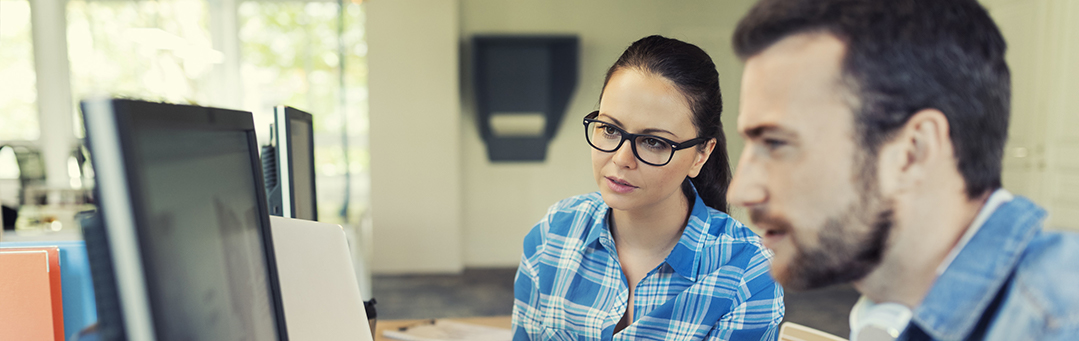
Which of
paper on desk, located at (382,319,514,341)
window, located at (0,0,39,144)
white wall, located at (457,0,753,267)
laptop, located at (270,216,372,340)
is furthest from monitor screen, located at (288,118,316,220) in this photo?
window, located at (0,0,39,144)

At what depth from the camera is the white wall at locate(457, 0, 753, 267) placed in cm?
447

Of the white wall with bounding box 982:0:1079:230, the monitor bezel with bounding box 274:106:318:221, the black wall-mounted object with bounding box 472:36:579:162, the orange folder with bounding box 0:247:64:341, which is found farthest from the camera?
the black wall-mounted object with bounding box 472:36:579:162

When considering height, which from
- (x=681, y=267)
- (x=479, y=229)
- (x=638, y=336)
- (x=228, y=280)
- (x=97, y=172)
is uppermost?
(x=97, y=172)

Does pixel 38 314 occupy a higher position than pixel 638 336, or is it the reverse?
pixel 38 314

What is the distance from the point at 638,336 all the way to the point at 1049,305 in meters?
0.75

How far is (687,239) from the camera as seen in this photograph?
3.86ft

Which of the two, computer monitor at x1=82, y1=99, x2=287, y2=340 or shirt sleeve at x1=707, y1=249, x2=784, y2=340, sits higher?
computer monitor at x1=82, y1=99, x2=287, y2=340

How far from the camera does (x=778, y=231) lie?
582 millimetres

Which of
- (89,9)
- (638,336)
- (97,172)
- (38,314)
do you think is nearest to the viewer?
(97,172)

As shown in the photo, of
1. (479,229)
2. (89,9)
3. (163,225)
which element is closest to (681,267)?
(163,225)

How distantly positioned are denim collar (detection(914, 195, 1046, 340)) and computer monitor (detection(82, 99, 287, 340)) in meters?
0.62

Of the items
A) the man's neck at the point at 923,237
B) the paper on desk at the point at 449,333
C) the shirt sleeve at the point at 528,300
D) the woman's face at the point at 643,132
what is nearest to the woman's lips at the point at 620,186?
the woman's face at the point at 643,132

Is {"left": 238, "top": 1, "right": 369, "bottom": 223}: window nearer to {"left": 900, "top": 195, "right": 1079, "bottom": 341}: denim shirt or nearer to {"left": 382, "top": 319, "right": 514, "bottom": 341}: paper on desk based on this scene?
{"left": 382, "top": 319, "right": 514, "bottom": 341}: paper on desk

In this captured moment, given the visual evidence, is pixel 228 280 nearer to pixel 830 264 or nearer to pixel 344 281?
pixel 344 281
